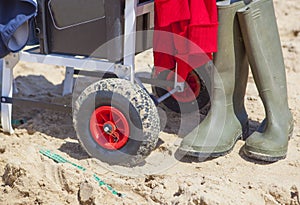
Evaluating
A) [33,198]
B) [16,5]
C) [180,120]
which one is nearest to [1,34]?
→ [16,5]

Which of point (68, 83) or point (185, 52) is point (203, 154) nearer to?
point (185, 52)

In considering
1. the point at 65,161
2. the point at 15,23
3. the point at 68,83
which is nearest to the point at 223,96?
the point at 65,161

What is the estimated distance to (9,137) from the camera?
2799 mm

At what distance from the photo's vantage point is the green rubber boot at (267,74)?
8.01 ft

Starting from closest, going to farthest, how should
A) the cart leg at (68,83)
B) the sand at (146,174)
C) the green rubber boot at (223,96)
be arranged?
the sand at (146,174), the green rubber boot at (223,96), the cart leg at (68,83)

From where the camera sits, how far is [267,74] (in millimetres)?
2496

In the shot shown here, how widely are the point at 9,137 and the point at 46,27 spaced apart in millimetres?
578

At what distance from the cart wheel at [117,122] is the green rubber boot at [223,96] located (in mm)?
219

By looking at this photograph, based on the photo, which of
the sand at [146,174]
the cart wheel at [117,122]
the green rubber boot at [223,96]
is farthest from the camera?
the green rubber boot at [223,96]

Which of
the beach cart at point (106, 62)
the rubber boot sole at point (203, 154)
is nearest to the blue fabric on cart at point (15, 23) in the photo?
the beach cart at point (106, 62)

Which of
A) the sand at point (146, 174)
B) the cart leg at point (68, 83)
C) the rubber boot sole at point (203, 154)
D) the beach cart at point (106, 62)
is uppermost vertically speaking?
the beach cart at point (106, 62)

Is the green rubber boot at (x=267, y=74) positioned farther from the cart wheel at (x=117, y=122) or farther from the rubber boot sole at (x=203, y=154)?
the cart wheel at (x=117, y=122)

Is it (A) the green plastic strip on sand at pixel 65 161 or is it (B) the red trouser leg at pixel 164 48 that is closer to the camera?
(A) the green plastic strip on sand at pixel 65 161

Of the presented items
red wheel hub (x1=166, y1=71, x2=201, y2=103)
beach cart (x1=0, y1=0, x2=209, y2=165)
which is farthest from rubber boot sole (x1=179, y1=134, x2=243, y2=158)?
red wheel hub (x1=166, y1=71, x2=201, y2=103)
